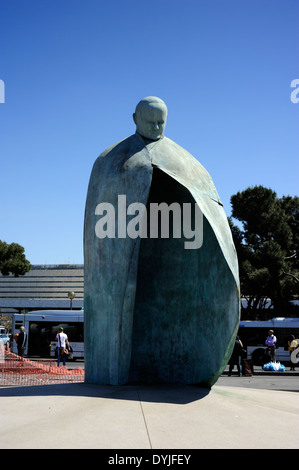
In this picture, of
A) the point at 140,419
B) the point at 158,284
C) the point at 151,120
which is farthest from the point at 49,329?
the point at 140,419

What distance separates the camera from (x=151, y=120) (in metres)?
7.78

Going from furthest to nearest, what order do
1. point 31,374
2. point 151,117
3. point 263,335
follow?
point 263,335, point 31,374, point 151,117

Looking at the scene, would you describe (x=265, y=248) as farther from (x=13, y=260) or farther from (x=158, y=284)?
(x=13, y=260)

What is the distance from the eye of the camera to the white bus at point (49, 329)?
27.2m

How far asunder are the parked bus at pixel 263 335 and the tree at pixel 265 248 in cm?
674

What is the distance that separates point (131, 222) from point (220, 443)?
11.5ft

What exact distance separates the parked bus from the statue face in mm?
19360

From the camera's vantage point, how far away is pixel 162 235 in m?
8.27

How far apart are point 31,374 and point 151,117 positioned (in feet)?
28.4

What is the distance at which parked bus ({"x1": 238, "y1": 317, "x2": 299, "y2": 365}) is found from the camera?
25.2 metres

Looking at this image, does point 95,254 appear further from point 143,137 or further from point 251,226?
point 251,226

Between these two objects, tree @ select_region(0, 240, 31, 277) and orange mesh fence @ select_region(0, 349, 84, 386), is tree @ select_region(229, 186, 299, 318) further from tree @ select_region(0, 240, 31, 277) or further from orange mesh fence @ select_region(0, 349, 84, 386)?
tree @ select_region(0, 240, 31, 277)

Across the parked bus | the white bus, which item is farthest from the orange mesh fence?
the parked bus
